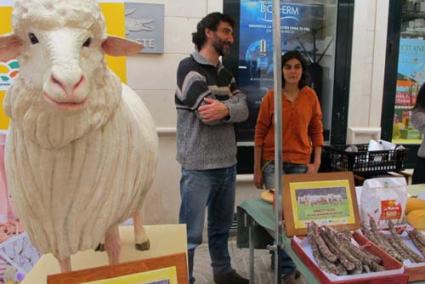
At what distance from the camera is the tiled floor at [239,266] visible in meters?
2.57

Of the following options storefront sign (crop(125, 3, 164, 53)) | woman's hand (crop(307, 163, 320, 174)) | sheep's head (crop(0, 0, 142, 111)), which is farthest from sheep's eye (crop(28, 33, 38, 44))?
storefront sign (crop(125, 3, 164, 53))

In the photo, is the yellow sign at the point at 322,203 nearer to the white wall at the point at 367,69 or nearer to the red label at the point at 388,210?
the red label at the point at 388,210

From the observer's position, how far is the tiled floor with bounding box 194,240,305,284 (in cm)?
257

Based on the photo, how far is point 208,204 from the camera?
2.21 meters

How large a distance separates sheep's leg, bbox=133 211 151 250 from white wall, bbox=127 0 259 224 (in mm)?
1424

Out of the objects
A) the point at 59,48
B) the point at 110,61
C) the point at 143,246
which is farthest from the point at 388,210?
the point at 110,61

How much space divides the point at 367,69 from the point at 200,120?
1.84m

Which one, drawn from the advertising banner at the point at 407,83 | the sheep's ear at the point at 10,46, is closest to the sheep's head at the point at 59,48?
the sheep's ear at the point at 10,46

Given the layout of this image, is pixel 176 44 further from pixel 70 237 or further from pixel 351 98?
pixel 70 237

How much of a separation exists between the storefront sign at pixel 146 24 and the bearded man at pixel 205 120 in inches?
31.3

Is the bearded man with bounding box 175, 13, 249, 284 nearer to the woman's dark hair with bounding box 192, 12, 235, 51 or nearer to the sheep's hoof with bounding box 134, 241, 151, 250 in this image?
the woman's dark hair with bounding box 192, 12, 235, 51

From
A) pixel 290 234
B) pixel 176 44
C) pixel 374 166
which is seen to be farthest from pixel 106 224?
pixel 176 44

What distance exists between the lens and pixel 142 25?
273cm

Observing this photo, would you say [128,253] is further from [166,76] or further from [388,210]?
[166,76]
